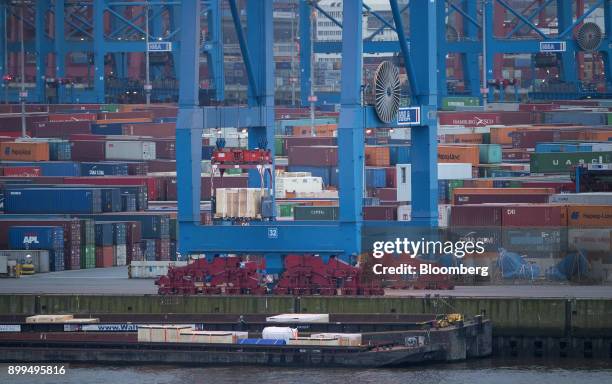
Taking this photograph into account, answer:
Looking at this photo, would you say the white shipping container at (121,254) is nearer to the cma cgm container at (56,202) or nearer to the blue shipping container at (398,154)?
the cma cgm container at (56,202)

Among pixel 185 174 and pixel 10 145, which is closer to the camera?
pixel 185 174

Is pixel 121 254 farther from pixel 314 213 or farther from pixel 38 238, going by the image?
pixel 314 213

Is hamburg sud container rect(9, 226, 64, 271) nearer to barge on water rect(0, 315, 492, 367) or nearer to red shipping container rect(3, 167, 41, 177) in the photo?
barge on water rect(0, 315, 492, 367)

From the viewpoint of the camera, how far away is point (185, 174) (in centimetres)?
5588

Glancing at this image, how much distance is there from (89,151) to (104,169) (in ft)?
28.5

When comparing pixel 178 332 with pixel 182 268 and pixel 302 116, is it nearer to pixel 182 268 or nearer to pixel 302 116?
pixel 182 268

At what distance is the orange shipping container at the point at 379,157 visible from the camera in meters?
83.3

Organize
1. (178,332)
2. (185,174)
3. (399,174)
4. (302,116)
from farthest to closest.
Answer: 1. (302,116)
2. (399,174)
3. (185,174)
4. (178,332)

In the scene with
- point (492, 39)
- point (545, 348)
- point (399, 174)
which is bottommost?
point (545, 348)

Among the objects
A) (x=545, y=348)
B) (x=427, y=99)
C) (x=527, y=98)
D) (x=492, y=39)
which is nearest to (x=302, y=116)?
(x=492, y=39)

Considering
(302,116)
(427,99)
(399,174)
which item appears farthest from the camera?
(302,116)

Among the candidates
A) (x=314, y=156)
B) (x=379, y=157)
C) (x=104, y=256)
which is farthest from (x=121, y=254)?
(x=379, y=157)

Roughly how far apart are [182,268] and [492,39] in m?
74.8

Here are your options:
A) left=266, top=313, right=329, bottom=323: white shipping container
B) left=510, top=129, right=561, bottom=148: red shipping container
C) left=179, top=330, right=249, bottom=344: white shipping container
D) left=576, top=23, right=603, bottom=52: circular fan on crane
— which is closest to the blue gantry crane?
left=266, top=313, right=329, bottom=323: white shipping container
